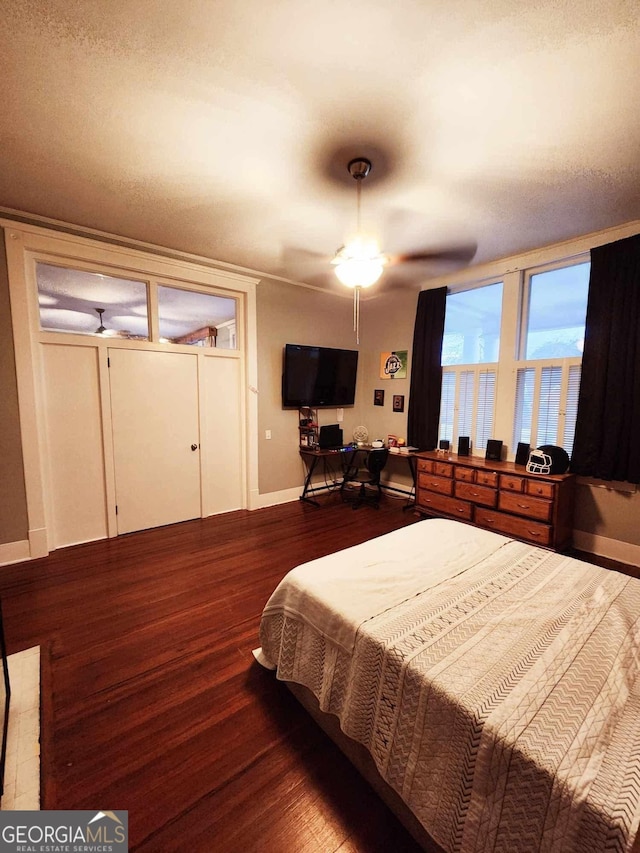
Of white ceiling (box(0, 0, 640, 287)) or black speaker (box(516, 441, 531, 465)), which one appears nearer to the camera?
white ceiling (box(0, 0, 640, 287))

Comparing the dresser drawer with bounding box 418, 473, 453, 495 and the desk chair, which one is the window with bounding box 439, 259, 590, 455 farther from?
the desk chair

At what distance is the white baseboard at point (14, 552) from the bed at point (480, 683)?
2.59m

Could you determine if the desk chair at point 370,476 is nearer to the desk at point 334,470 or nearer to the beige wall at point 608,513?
the desk at point 334,470

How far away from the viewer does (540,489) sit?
313cm

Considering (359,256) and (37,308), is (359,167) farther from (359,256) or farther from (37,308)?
(37,308)

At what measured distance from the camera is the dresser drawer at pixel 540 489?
3.07 m

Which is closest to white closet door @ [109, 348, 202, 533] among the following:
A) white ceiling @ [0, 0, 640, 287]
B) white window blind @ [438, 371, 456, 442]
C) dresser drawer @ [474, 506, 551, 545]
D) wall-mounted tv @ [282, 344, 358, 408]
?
wall-mounted tv @ [282, 344, 358, 408]

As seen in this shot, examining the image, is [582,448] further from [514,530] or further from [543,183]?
[543,183]

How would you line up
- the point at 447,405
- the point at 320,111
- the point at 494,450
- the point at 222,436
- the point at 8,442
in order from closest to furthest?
the point at 320,111
the point at 8,442
the point at 494,450
the point at 222,436
the point at 447,405

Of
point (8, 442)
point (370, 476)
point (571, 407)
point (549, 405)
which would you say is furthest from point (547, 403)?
point (8, 442)

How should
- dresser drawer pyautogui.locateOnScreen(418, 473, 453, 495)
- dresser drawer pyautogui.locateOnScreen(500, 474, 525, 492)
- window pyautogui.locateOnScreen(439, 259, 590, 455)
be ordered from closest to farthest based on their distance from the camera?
dresser drawer pyautogui.locateOnScreen(500, 474, 525, 492) → window pyautogui.locateOnScreen(439, 259, 590, 455) → dresser drawer pyautogui.locateOnScreen(418, 473, 453, 495)

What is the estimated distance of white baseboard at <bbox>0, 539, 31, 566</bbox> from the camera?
2932mm

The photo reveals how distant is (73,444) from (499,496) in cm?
414

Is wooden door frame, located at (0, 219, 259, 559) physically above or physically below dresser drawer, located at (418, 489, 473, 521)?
above
